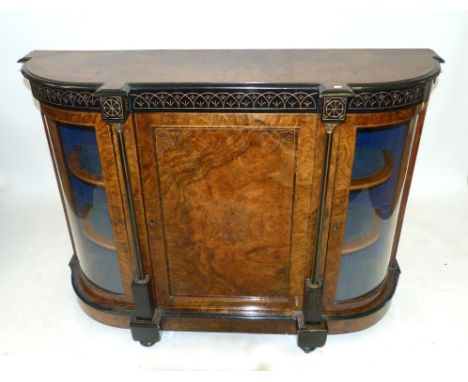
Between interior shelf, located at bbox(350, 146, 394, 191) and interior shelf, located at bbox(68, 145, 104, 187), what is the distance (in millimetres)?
861

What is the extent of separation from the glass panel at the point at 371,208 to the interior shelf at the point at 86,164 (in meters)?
0.86

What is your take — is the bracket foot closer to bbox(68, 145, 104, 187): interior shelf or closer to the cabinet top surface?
bbox(68, 145, 104, 187): interior shelf

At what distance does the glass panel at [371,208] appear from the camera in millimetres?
1489

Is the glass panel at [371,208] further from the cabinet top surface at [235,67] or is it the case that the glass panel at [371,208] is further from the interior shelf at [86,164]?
the interior shelf at [86,164]

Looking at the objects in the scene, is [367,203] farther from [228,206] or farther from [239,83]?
[239,83]

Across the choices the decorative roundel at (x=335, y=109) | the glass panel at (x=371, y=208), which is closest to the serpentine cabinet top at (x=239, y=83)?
the decorative roundel at (x=335, y=109)

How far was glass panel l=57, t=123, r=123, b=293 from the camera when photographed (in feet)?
A: 5.02

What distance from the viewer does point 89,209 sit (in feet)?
5.50

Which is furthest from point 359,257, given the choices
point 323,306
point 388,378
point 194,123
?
point 194,123

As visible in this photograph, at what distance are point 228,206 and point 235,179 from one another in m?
0.11

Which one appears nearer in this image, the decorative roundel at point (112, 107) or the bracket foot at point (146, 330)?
the decorative roundel at point (112, 107)

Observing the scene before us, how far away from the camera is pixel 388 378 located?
162cm

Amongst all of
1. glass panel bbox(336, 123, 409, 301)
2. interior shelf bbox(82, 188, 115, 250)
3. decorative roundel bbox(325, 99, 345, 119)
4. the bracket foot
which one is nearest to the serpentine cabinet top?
decorative roundel bbox(325, 99, 345, 119)
